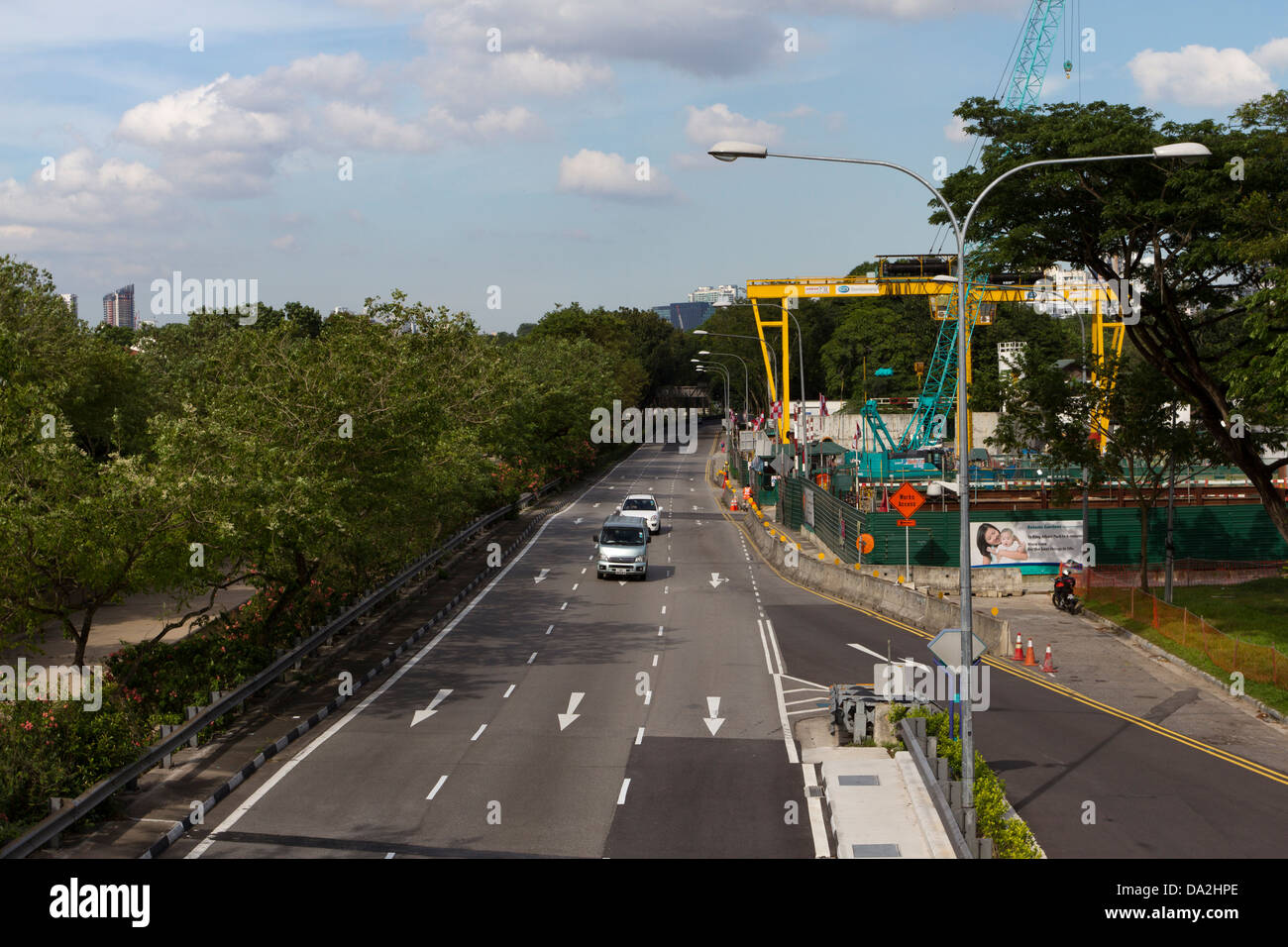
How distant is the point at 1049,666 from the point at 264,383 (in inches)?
768

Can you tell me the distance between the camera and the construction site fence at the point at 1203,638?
25.4m

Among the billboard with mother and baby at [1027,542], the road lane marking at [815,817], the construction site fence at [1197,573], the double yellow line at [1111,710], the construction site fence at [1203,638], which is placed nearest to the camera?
the road lane marking at [815,817]

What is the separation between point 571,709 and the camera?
21812 mm

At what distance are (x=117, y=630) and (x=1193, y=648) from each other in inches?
1104

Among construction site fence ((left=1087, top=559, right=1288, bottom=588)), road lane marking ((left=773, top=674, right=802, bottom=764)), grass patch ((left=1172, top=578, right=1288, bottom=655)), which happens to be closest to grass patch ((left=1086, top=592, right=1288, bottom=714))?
grass patch ((left=1172, top=578, right=1288, bottom=655))

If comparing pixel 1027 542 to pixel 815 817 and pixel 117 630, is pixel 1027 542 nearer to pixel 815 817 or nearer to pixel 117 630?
pixel 815 817

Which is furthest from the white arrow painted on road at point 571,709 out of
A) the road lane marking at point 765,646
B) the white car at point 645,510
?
the white car at point 645,510

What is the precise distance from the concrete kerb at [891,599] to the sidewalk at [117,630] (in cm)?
1849

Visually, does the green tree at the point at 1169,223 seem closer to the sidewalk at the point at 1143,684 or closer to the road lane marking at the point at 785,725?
the sidewalk at the point at 1143,684

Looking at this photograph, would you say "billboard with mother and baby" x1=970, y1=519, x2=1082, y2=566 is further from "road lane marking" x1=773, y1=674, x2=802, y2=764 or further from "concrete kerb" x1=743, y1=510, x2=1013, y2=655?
"road lane marking" x1=773, y1=674, x2=802, y2=764

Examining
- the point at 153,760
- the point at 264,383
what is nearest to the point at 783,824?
the point at 153,760

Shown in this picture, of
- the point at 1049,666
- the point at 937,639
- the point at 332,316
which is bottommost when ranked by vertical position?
the point at 1049,666

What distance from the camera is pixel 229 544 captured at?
63.9 feet

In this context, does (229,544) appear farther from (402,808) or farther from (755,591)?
(755,591)
